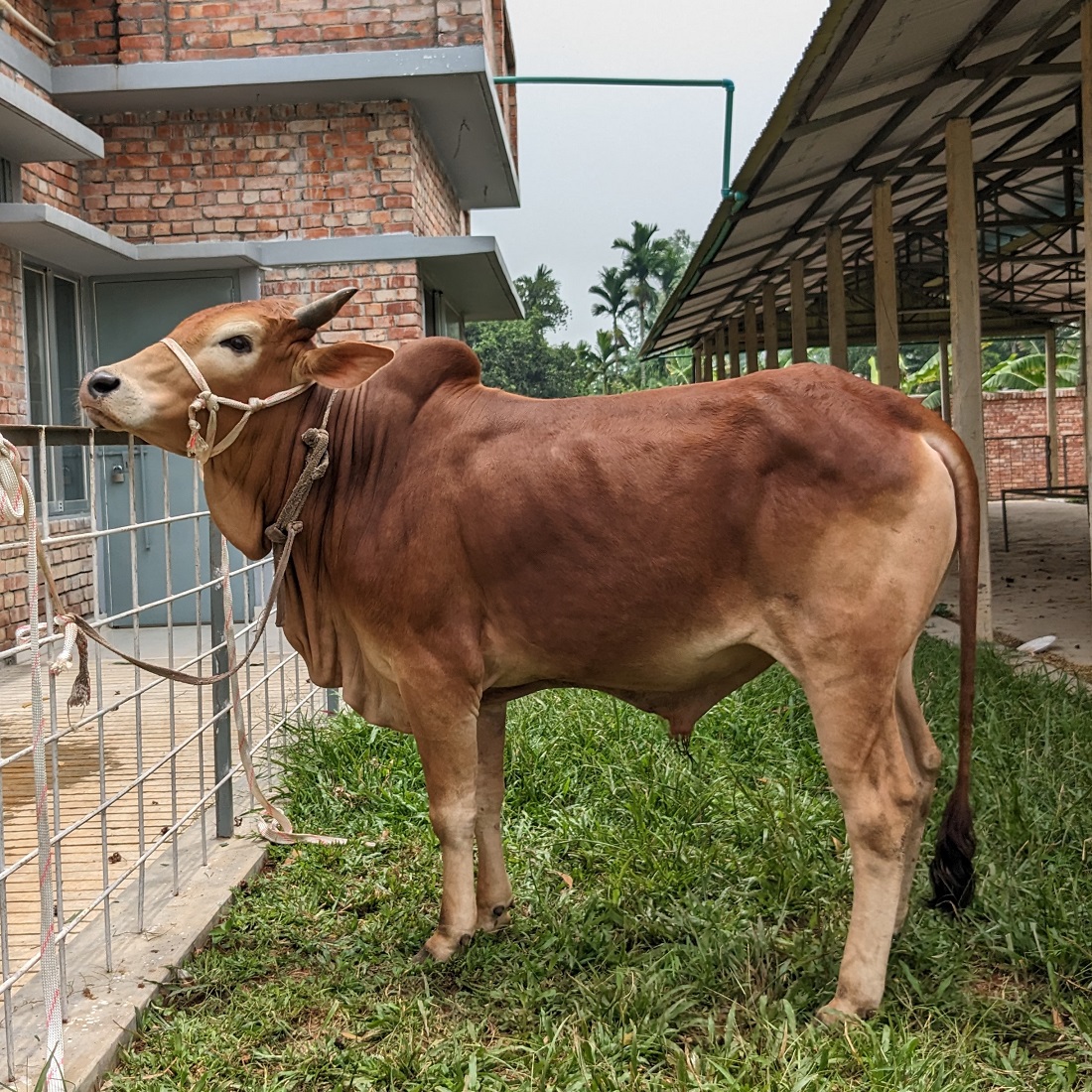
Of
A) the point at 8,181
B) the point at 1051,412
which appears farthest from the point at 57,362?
the point at 1051,412

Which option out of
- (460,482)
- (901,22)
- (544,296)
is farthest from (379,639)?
(544,296)

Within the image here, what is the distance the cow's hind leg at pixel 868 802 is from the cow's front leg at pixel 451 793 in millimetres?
951

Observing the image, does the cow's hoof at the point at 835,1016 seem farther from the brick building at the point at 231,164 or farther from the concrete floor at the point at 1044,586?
the brick building at the point at 231,164

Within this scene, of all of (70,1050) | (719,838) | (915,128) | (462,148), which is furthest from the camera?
(462,148)

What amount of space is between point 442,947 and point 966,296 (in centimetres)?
586

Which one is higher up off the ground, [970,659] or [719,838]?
[970,659]

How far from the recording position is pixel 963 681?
3.12m

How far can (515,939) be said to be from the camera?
3.59 metres

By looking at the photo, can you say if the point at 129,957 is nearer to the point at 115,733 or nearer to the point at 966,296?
the point at 115,733

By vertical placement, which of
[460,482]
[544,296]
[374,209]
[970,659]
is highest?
[544,296]

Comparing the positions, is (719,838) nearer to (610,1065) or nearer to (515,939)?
(515,939)

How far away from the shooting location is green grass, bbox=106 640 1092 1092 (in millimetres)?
2812

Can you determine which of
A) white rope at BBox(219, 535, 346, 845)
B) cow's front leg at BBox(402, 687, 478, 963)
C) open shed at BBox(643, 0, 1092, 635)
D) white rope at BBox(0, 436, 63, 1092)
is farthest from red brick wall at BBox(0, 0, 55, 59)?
cow's front leg at BBox(402, 687, 478, 963)

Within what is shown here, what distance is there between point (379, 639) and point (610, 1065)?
1.25 meters
